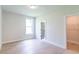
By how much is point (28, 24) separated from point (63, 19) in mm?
650

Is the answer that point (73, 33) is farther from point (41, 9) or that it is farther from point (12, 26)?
point (12, 26)

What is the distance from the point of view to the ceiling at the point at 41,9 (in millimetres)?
1462

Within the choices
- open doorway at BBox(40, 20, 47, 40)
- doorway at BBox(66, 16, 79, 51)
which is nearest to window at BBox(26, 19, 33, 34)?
open doorway at BBox(40, 20, 47, 40)

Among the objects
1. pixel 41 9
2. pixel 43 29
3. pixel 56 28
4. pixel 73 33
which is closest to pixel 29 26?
pixel 43 29

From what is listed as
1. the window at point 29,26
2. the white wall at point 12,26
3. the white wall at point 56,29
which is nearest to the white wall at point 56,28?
the white wall at point 56,29

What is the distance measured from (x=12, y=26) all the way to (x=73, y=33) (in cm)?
122

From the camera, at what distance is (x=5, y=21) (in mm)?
1522

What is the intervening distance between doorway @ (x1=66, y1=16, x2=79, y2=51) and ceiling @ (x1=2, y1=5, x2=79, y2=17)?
0.66 ft

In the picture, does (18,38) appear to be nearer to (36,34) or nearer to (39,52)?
(36,34)

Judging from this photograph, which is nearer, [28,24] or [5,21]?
[5,21]

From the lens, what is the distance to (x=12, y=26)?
1.59 metres

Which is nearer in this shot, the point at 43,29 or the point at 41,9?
the point at 41,9

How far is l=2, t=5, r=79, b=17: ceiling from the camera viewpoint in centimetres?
146

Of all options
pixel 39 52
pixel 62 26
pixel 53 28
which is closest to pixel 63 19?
pixel 62 26
